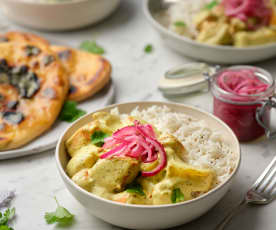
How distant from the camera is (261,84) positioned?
115 inches

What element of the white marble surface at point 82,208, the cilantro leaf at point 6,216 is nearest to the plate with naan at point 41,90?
the white marble surface at point 82,208

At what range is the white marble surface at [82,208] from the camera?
234 cm

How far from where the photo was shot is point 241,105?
2.82m

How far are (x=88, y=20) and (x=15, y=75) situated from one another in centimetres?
132

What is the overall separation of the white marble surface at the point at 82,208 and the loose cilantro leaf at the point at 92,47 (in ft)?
0.27

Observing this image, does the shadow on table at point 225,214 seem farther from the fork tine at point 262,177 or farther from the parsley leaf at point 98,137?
the parsley leaf at point 98,137

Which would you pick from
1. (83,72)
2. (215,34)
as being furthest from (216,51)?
(83,72)

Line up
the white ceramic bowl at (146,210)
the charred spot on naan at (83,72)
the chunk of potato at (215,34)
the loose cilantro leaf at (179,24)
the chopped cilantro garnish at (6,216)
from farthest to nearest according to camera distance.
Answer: the loose cilantro leaf at (179,24) → the chunk of potato at (215,34) → the charred spot on naan at (83,72) → the chopped cilantro garnish at (6,216) → the white ceramic bowl at (146,210)

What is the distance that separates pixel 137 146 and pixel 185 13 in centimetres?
230

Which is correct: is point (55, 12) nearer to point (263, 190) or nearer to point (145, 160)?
point (145, 160)

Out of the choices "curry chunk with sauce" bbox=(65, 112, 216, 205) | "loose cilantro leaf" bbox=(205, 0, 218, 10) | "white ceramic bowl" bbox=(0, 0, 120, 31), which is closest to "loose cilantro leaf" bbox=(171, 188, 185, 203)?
"curry chunk with sauce" bbox=(65, 112, 216, 205)

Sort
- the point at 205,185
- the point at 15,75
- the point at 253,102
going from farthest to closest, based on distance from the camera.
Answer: the point at 15,75 < the point at 253,102 < the point at 205,185

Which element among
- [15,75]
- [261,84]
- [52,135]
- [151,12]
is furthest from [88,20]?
[261,84]

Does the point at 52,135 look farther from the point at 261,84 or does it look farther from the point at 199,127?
the point at 261,84
